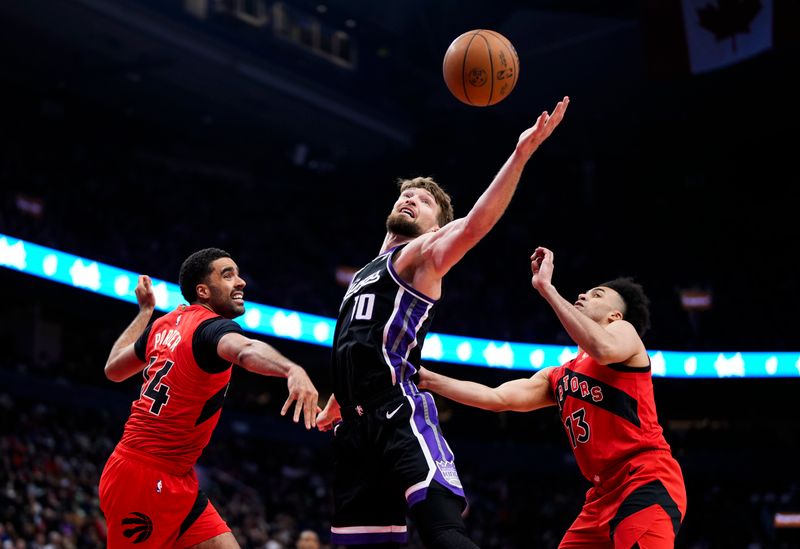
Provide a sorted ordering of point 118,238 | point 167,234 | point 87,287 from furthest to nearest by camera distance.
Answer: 1. point 167,234
2. point 118,238
3. point 87,287

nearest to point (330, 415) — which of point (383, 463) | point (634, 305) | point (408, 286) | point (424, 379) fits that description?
point (424, 379)

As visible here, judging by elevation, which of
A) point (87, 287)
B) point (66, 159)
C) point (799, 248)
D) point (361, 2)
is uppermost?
point (361, 2)

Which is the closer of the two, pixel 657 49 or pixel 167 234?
pixel 657 49

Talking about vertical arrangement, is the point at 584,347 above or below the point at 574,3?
below

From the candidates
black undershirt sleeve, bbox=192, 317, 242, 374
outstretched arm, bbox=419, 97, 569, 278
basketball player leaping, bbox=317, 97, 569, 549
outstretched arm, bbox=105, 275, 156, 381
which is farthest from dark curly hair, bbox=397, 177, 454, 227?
outstretched arm, bbox=105, 275, 156, 381

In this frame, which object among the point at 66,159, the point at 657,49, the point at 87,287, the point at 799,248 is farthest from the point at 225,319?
the point at 799,248

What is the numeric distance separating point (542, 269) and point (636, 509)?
126 cm

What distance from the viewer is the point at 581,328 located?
→ 4.42 meters

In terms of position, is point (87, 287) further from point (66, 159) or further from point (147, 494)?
point (147, 494)

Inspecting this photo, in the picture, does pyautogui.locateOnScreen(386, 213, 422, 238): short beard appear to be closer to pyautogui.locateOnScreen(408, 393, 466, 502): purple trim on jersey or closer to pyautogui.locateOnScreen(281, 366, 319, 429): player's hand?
pyautogui.locateOnScreen(408, 393, 466, 502): purple trim on jersey

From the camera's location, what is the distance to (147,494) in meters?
4.74

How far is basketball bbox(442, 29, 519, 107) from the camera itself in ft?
18.1

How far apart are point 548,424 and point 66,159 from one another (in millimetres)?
14135

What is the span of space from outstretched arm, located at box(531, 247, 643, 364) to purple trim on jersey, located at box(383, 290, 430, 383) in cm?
60
